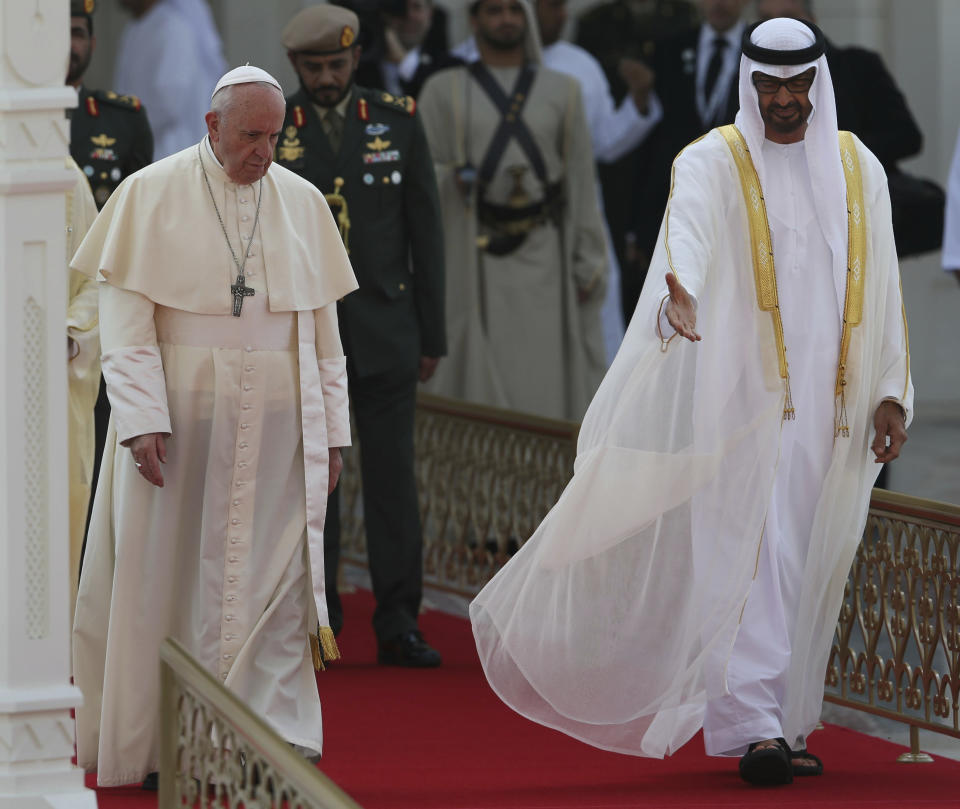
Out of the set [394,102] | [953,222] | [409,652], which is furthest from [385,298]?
[953,222]

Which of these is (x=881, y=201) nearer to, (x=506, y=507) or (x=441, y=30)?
(x=506, y=507)

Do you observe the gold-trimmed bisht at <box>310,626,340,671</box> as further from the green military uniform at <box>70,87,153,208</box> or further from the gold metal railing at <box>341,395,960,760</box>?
the green military uniform at <box>70,87,153,208</box>

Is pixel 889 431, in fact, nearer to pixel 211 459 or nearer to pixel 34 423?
pixel 211 459

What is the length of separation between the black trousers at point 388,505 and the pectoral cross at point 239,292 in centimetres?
175

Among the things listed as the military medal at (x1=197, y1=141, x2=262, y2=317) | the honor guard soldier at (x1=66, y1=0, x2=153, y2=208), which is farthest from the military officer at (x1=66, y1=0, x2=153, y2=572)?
the military medal at (x1=197, y1=141, x2=262, y2=317)

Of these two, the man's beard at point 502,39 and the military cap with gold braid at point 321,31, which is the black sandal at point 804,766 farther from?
the man's beard at point 502,39

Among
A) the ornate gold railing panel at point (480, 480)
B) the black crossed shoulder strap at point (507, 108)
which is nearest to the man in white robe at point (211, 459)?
the ornate gold railing panel at point (480, 480)

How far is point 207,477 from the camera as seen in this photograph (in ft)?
19.0

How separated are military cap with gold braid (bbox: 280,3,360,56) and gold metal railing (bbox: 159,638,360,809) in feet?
8.97

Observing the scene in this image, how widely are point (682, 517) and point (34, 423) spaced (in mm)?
1944

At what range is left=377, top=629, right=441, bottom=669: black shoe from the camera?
7.51m

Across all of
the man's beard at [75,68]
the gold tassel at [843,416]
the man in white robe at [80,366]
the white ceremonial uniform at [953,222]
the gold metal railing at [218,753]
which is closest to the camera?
the gold metal railing at [218,753]

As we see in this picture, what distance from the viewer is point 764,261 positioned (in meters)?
6.18

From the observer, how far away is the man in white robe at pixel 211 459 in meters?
5.71
